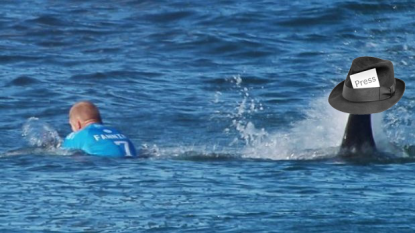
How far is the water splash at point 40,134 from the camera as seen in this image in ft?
41.8

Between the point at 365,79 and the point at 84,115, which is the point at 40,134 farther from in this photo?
the point at 365,79

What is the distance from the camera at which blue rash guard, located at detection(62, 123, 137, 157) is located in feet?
37.1

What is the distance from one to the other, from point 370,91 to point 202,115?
7715 mm

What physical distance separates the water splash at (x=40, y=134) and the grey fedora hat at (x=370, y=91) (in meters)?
5.39

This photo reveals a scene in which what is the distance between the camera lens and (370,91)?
7535 millimetres

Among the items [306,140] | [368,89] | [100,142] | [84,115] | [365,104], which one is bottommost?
[306,140]

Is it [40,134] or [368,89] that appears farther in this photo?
[40,134]

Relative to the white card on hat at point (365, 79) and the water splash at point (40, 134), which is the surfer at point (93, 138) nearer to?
the water splash at point (40, 134)

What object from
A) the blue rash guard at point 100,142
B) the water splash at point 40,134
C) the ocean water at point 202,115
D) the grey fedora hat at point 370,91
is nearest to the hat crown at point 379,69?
the grey fedora hat at point 370,91

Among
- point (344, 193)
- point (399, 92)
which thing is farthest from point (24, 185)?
point (399, 92)

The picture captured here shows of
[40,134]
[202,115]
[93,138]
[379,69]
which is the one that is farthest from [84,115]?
[379,69]

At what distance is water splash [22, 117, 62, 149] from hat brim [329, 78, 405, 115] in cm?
531

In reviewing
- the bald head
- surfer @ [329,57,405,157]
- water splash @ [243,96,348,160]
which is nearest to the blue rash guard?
the bald head

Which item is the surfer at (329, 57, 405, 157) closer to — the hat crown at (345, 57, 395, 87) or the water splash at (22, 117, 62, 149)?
the hat crown at (345, 57, 395, 87)
